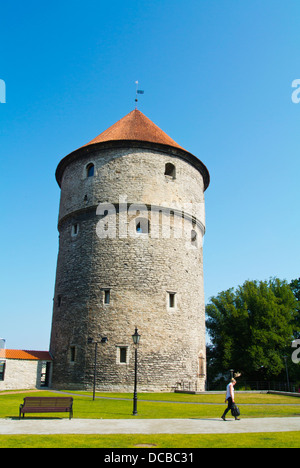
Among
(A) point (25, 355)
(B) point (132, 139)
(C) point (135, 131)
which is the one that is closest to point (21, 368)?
(A) point (25, 355)

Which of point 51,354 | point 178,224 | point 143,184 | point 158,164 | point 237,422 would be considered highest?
point 158,164

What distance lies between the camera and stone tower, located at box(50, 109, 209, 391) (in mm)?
19391

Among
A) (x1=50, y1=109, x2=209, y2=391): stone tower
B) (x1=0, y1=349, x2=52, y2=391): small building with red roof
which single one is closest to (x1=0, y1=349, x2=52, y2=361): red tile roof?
(x1=0, y1=349, x2=52, y2=391): small building with red roof

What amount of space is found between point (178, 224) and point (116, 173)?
448cm

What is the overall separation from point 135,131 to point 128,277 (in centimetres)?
897

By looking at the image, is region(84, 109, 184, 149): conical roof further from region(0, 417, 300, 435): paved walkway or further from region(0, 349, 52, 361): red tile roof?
region(0, 417, 300, 435): paved walkway

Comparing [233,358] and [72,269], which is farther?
[233,358]

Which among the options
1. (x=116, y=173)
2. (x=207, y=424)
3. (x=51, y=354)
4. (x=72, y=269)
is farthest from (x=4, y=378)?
(x=207, y=424)

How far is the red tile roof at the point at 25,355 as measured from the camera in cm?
1965

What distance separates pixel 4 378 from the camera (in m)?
19.2

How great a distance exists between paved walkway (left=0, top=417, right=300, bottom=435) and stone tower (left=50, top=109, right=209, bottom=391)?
9727 mm

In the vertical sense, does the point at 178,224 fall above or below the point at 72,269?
above

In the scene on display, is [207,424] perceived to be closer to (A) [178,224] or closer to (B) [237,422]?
(B) [237,422]
